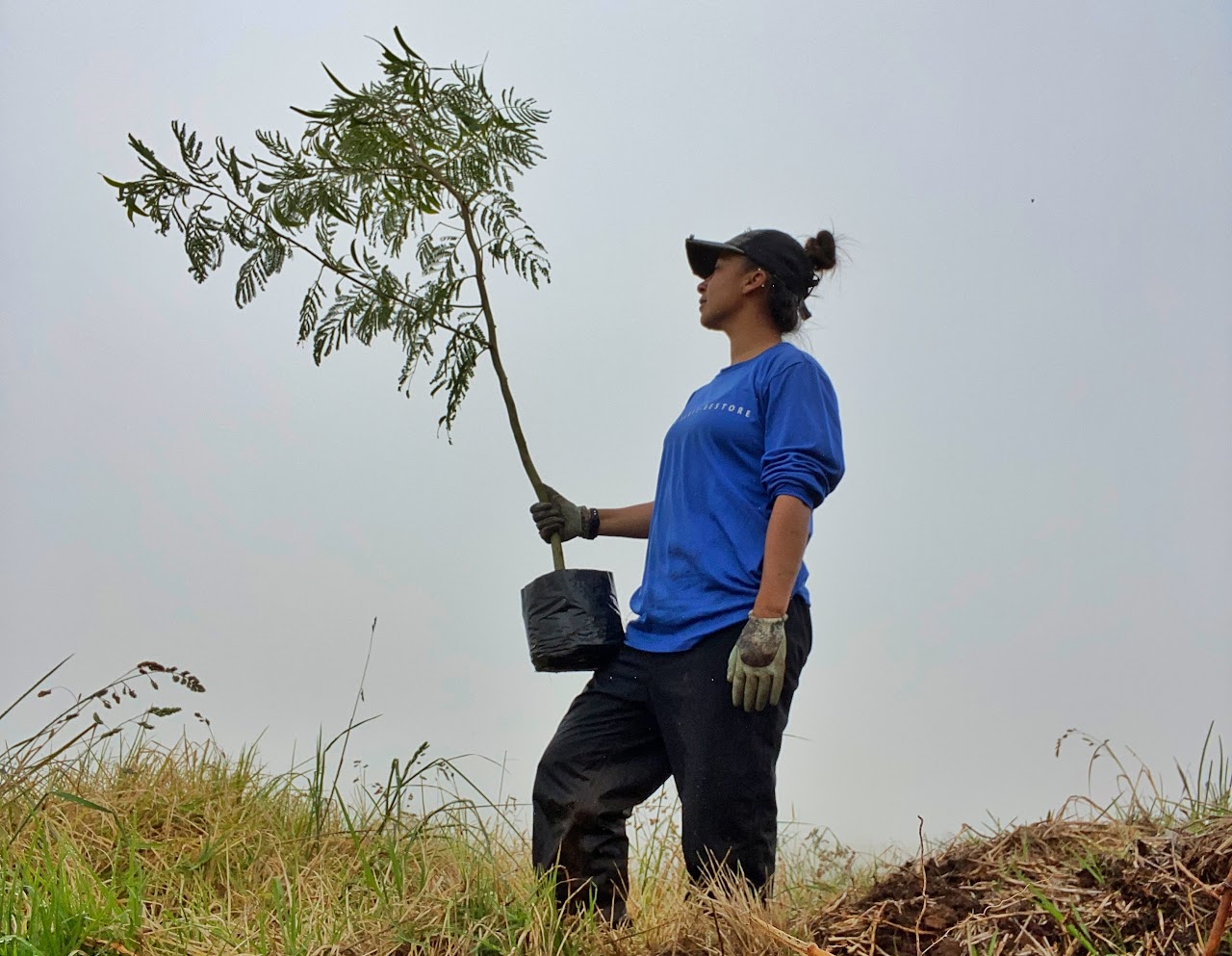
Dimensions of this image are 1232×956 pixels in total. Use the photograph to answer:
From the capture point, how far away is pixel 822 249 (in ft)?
11.3

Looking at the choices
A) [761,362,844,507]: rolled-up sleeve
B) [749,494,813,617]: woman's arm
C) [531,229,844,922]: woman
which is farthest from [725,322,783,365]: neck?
[749,494,813,617]: woman's arm

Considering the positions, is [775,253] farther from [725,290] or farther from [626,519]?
[626,519]

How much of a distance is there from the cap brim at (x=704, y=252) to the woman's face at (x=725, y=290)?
0.02 metres

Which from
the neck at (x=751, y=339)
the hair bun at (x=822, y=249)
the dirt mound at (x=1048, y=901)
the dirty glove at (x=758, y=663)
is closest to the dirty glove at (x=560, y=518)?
the neck at (x=751, y=339)

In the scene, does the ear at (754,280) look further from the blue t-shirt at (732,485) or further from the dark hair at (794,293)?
the blue t-shirt at (732,485)

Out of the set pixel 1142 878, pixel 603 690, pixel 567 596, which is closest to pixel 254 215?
pixel 567 596

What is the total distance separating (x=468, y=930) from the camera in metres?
2.52

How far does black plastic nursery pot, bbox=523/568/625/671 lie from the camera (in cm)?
322

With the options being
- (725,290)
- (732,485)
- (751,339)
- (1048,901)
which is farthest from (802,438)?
(1048,901)

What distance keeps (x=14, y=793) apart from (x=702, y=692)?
216 centimetres

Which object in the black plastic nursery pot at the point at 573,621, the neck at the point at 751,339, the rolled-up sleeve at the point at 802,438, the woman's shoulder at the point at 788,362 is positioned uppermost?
the neck at the point at 751,339

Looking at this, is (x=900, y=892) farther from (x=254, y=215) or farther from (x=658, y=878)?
(x=254, y=215)

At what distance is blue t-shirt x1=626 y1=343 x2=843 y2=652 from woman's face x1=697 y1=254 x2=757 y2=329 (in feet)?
0.67

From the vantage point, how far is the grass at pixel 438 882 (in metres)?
2.08
